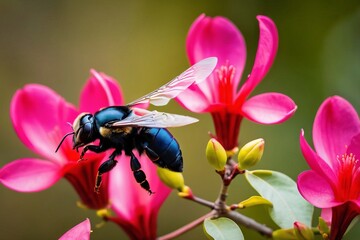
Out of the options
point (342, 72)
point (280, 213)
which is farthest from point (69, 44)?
point (280, 213)

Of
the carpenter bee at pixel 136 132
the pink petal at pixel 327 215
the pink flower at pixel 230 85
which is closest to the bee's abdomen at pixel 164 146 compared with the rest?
the carpenter bee at pixel 136 132

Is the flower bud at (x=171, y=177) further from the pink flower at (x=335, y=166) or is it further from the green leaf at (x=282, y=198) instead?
the pink flower at (x=335, y=166)

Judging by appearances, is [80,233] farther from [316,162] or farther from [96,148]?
[316,162]

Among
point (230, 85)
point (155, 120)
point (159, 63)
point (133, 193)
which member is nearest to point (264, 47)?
point (230, 85)

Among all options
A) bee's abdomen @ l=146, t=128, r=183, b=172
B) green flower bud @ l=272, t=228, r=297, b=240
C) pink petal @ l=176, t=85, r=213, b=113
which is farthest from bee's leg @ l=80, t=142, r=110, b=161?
green flower bud @ l=272, t=228, r=297, b=240

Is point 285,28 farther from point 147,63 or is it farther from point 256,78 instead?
point 256,78

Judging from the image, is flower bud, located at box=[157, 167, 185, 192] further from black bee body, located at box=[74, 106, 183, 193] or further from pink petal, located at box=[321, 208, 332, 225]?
pink petal, located at box=[321, 208, 332, 225]
